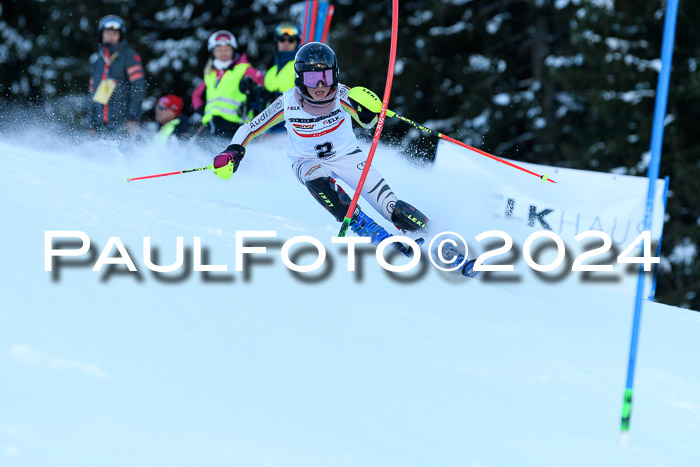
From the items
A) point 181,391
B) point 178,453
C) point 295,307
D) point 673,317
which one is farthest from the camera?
point 673,317

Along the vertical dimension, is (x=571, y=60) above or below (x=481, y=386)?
above

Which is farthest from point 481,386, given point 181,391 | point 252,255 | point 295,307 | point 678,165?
point 678,165

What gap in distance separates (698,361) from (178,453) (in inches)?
122

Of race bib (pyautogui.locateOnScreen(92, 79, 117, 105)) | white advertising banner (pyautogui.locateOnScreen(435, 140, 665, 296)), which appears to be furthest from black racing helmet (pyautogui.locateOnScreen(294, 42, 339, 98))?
race bib (pyautogui.locateOnScreen(92, 79, 117, 105))

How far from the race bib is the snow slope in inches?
121

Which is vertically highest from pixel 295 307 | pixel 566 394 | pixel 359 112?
pixel 359 112

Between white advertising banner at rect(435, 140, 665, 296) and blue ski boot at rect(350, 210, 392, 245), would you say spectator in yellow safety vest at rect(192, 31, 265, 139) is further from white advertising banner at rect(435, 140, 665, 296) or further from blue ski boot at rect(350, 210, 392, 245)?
blue ski boot at rect(350, 210, 392, 245)

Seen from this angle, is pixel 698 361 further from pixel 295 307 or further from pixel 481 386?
pixel 295 307

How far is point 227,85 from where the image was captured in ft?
27.0

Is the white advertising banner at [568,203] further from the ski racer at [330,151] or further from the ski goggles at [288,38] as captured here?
the ski goggles at [288,38]

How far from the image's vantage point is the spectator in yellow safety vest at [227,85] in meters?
8.20

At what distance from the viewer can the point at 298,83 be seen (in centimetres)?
518

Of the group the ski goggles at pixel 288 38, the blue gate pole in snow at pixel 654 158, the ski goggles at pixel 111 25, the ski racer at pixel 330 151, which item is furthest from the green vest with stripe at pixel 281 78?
the blue gate pole in snow at pixel 654 158

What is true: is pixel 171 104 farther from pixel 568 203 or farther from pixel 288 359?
pixel 288 359
